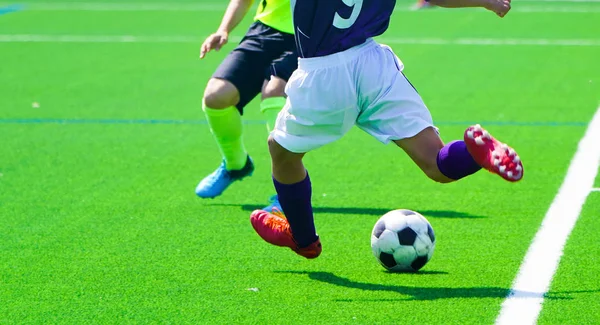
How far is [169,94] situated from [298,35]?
5699 millimetres

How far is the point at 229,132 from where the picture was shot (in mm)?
6281

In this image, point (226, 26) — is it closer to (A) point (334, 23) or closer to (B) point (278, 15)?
(B) point (278, 15)

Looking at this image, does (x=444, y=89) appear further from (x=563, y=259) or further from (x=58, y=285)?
(x=58, y=285)

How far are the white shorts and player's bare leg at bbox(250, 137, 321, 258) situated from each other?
0.16 meters

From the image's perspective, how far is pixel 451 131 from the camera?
8312 millimetres

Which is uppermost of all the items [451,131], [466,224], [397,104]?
[397,104]

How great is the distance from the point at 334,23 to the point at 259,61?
1.69 metres

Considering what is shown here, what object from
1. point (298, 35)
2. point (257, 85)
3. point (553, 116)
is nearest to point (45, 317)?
point (298, 35)

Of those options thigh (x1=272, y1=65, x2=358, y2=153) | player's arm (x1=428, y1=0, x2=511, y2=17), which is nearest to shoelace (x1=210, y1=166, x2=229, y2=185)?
thigh (x1=272, y1=65, x2=358, y2=153)

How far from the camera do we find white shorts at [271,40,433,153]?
14.6 ft

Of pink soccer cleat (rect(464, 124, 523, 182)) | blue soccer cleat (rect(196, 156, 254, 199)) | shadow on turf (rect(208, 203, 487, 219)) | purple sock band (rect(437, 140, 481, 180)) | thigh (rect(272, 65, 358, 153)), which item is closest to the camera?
→ pink soccer cleat (rect(464, 124, 523, 182))

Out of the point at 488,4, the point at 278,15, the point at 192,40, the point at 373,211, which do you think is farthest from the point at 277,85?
the point at 192,40

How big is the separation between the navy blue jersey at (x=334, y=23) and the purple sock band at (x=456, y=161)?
0.58m

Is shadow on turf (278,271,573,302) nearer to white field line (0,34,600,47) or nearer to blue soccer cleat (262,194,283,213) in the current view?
blue soccer cleat (262,194,283,213)
